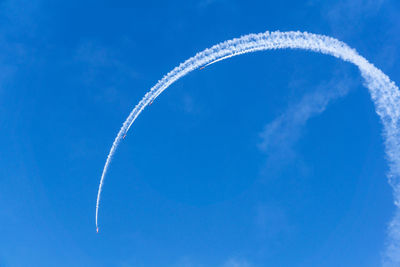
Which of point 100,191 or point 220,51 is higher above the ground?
point 220,51

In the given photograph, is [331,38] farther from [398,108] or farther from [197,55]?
[197,55]

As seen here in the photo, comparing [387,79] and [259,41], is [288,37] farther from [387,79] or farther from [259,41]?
[387,79]

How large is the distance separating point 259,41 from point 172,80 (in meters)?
13.4

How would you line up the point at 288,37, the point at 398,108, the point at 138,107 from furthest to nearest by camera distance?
the point at 138,107
the point at 288,37
the point at 398,108

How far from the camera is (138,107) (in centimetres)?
4319

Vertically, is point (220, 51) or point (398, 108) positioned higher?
point (220, 51)

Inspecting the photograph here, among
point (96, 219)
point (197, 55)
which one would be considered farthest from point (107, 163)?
point (197, 55)

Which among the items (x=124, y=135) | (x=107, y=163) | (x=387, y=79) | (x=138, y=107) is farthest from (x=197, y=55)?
(x=387, y=79)

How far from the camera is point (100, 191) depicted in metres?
45.8

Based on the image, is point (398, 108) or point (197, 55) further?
point (197, 55)

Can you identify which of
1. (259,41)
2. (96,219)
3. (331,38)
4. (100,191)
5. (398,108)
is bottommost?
(398,108)

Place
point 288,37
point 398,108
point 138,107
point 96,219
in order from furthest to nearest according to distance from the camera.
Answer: point 96,219
point 138,107
point 288,37
point 398,108

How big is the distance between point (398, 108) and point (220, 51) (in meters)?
24.3

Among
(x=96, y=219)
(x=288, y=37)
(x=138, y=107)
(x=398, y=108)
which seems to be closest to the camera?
(x=398, y=108)
